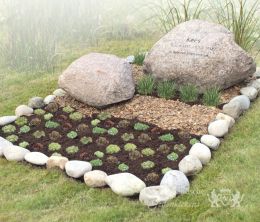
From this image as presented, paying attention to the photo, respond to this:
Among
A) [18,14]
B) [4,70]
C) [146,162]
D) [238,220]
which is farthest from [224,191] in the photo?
[18,14]

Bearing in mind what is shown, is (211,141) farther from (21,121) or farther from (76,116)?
(21,121)

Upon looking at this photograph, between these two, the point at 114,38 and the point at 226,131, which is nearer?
the point at 226,131

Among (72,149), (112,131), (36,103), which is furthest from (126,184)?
(36,103)

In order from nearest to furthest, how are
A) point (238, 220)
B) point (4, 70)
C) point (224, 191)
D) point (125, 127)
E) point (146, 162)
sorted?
point (238, 220), point (224, 191), point (146, 162), point (125, 127), point (4, 70)

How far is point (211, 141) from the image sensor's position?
5.85 meters

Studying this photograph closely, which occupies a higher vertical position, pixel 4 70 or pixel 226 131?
pixel 226 131

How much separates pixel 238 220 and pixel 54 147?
226cm

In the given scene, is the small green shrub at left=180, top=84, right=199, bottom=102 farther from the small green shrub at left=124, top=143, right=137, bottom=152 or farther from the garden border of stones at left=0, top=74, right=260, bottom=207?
the small green shrub at left=124, top=143, right=137, bottom=152

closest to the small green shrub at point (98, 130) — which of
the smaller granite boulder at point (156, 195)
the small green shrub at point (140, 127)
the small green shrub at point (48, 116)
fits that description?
the small green shrub at point (140, 127)

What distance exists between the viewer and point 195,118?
6.43 m

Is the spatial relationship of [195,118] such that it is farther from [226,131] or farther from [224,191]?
[224,191]

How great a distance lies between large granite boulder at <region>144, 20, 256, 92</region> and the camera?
6949mm

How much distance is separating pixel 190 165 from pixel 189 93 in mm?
1662

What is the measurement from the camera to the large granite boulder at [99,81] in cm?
→ 666
